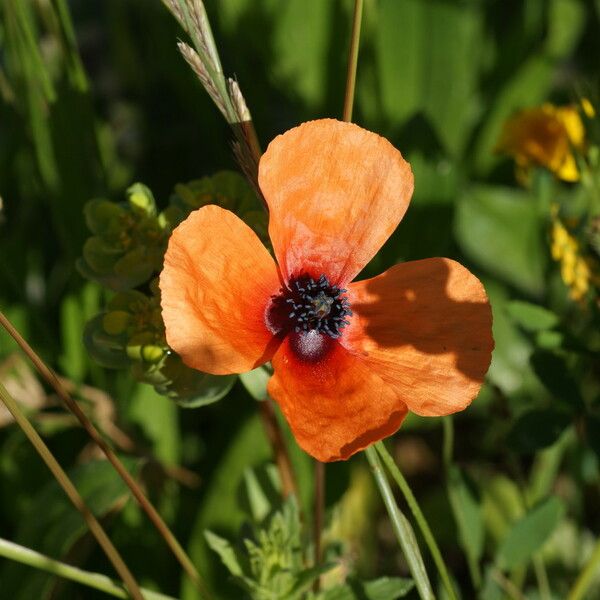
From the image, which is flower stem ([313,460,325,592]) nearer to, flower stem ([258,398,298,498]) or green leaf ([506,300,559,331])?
flower stem ([258,398,298,498])

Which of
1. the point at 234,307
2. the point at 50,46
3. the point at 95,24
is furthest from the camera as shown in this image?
the point at 95,24

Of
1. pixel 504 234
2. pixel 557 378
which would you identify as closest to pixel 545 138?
pixel 504 234

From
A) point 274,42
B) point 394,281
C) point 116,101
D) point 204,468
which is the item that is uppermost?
point 394,281

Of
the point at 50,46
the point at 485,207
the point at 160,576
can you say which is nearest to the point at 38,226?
the point at 50,46

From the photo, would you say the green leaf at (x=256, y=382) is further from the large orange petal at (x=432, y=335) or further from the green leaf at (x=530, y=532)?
the green leaf at (x=530, y=532)

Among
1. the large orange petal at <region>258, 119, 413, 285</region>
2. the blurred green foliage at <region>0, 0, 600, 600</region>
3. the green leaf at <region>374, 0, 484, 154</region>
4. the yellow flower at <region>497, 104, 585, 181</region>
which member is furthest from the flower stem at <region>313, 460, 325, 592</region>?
the green leaf at <region>374, 0, 484, 154</region>

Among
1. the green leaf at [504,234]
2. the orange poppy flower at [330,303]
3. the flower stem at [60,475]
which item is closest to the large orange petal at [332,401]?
the orange poppy flower at [330,303]

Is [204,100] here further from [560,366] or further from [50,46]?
[560,366]
